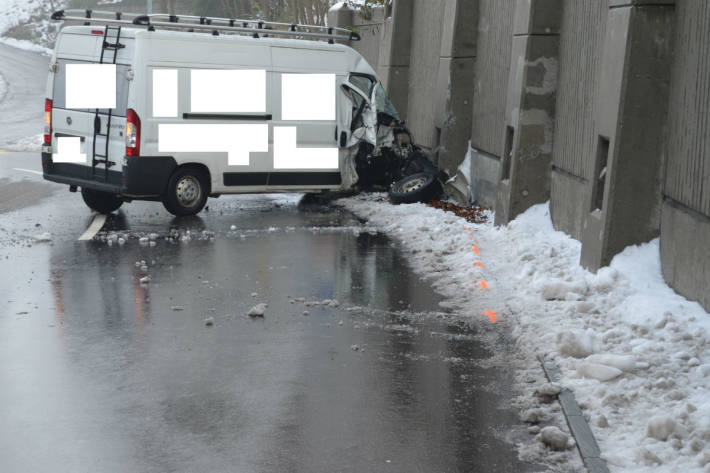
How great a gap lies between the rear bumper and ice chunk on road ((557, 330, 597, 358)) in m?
7.83

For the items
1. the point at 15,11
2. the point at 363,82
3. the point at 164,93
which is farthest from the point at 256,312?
the point at 15,11

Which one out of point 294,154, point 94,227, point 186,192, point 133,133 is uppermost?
point 133,133

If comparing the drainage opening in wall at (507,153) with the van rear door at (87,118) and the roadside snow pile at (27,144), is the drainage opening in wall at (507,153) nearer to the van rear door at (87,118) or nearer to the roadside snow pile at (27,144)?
the van rear door at (87,118)

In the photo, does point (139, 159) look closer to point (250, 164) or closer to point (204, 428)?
point (250, 164)

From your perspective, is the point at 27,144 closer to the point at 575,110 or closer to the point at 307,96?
the point at 307,96

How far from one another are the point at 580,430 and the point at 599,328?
2099mm

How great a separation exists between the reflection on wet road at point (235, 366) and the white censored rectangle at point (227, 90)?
2839 millimetres

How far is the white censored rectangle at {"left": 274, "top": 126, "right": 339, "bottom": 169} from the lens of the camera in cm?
1526

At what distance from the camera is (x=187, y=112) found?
14117mm

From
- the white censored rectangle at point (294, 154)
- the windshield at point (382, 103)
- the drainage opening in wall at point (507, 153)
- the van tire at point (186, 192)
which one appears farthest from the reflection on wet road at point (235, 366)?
the windshield at point (382, 103)

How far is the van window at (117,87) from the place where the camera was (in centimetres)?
1356

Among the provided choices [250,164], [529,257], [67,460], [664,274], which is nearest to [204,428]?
[67,460]

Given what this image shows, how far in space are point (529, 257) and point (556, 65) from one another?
9.94 ft

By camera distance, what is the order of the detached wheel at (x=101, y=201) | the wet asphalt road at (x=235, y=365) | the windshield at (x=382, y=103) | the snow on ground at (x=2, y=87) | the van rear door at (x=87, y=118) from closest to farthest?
the wet asphalt road at (x=235, y=365) → the van rear door at (x=87, y=118) → the detached wheel at (x=101, y=201) → the windshield at (x=382, y=103) → the snow on ground at (x=2, y=87)
